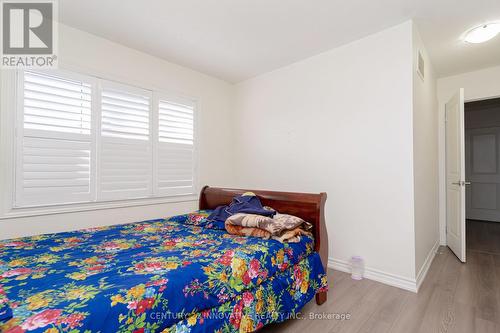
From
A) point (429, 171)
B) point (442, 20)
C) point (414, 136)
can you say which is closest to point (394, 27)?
point (442, 20)

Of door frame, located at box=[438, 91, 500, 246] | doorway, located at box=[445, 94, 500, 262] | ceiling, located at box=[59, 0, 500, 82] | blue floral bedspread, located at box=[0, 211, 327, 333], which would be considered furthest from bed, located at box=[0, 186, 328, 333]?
doorway, located at box=[445, 94, 500, 262]

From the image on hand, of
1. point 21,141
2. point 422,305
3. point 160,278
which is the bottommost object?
point 422,305

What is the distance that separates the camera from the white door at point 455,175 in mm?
3010

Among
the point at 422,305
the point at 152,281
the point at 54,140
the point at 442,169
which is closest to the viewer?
the point at 152,281

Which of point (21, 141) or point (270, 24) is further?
point (270, 24)

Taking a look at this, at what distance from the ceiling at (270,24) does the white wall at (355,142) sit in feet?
0.82

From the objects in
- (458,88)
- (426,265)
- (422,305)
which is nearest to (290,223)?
(422,305)

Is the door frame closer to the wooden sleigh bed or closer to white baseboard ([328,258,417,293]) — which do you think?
white baseboard ([328,258,417,293])

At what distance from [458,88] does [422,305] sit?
3.10 metres

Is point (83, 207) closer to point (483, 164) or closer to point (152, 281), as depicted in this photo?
point (152, 281)

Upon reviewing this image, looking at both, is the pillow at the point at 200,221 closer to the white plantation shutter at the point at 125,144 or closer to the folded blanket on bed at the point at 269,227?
the folded blanket on bed at the point at 269,227

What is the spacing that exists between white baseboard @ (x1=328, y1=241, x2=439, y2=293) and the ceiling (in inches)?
96.8

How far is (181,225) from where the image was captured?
2.48m

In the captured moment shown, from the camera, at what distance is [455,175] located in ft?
10.7
